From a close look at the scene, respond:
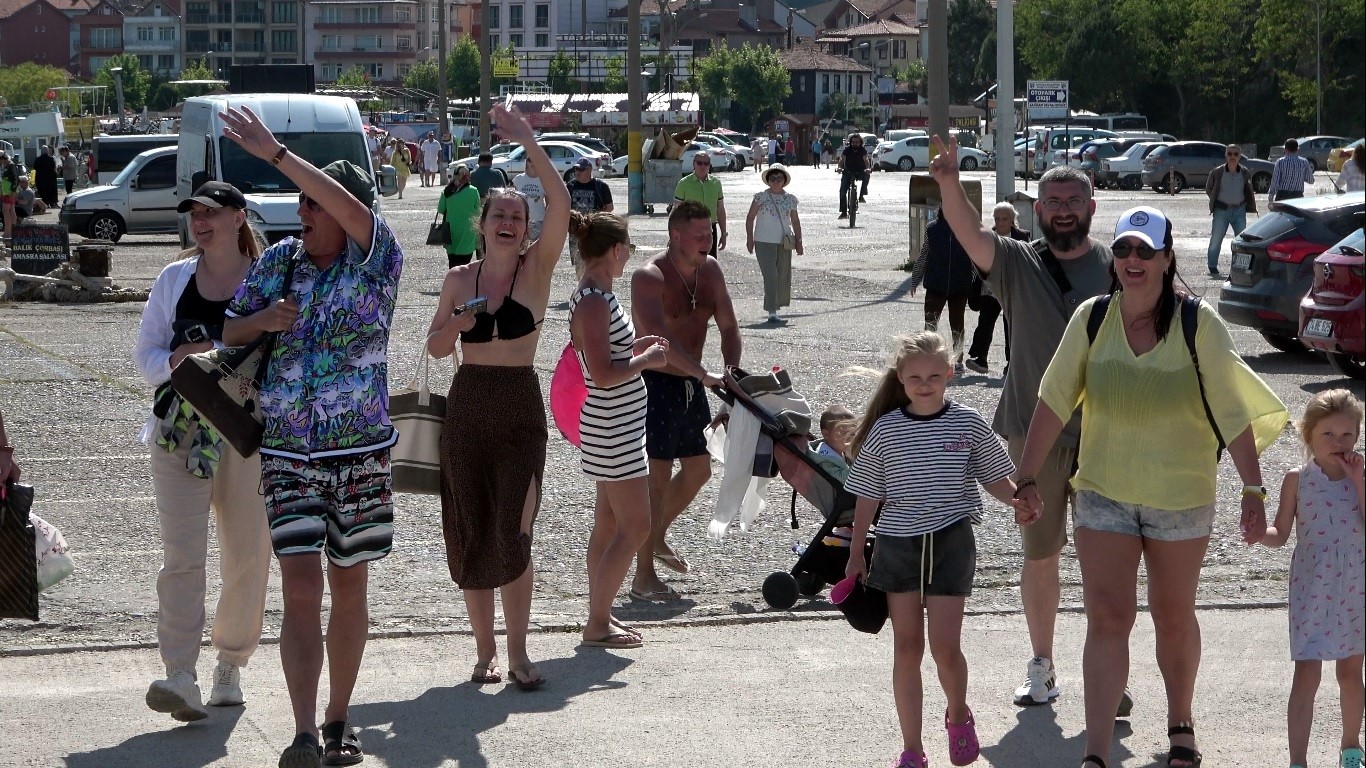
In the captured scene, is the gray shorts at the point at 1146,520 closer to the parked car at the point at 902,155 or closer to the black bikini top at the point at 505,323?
the black bikini top at the point at 505,323

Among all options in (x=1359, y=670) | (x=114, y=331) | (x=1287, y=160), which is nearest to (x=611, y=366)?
(x=1359, y=670)

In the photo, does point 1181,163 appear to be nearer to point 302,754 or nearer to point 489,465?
point 489,465

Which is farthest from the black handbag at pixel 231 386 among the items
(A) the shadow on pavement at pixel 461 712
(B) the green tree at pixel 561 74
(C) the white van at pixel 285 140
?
(B) the green tree at pixel 561 74

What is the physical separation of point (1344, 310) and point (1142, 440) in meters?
1.48

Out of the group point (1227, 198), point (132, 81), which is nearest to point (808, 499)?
point (1227, 198)

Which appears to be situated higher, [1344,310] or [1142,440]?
[1344,310]

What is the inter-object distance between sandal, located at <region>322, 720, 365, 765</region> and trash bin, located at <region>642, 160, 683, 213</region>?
32898 millimetres

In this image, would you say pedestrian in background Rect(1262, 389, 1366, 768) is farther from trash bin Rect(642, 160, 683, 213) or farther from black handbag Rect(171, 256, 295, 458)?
trash bin Rect(642, 160, 683, 213)

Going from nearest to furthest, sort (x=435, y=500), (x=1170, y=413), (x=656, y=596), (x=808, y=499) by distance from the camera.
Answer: (x=1170, y=413)
(x=808, y=499)
(x=656, y=596)
(x=435, y=500)

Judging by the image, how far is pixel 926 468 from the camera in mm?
4867

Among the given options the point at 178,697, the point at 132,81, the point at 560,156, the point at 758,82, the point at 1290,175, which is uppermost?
the point at 132,81

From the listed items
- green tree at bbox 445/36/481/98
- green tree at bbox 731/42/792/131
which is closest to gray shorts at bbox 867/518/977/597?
green tree at bbox 731/42/792/131

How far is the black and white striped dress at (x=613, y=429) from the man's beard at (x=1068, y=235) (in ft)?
Result: 5.28

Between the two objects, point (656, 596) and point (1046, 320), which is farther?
point (656, 596)
